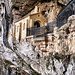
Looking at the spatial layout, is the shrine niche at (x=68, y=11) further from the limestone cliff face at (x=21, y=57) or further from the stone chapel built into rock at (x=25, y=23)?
the stone chapel built into rock at (x=25, y=23)

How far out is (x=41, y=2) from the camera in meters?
18.7

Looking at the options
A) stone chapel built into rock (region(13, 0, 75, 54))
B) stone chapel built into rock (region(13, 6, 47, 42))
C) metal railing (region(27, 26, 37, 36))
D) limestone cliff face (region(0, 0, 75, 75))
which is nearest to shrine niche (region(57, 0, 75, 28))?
stone chapel built into rock (region(13, 0, 75, 54))

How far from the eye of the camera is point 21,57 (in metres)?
14.0

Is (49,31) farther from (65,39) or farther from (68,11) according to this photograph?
(65,39)

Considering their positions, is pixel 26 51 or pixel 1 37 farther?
pixel 1 37

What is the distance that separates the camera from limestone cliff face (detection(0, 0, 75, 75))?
7153 millimetres

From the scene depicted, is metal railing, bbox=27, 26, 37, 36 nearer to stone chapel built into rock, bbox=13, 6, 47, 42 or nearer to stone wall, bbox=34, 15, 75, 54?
stone chapel built into rock, bbox=13, 6, 47, 42

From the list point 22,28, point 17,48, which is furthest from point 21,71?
point 22,28

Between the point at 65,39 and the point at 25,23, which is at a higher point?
the point at 25,23

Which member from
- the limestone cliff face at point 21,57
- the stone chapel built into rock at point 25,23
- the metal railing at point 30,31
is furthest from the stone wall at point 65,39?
the stone chapel built into rock at point 25,23

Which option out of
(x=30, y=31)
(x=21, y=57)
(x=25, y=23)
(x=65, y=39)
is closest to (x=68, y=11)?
(x=65, y=39)

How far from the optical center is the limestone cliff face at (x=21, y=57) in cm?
715

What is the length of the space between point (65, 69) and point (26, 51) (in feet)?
25.7

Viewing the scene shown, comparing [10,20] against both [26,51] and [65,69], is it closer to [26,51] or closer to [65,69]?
[26,51]
